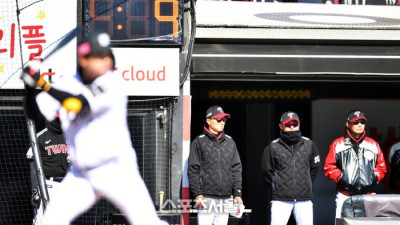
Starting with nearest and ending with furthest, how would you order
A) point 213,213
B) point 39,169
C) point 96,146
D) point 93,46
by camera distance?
point 93,46 < point 96,146 < point 39,169 < point 213,213

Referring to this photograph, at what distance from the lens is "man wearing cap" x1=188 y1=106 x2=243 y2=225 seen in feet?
30.7

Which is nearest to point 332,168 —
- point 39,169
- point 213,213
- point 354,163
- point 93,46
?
point 354,163

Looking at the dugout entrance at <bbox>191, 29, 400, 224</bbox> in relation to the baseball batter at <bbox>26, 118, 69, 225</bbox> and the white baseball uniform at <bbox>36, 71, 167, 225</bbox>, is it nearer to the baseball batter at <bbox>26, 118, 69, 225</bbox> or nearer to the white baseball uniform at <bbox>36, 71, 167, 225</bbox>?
the baseball batter at <bbox>26, 118, 69, 225</bbox>

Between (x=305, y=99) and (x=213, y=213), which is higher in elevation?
(x=305, y=99)

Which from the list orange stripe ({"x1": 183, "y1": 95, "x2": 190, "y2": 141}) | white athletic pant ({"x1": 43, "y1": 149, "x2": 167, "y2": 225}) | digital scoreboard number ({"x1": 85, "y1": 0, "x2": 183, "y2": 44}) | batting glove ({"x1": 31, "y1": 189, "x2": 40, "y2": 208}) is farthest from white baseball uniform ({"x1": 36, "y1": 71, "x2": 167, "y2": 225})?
orange stripe ({"x1": 183, "y1": 95, "x2": 190, "y2": 141})

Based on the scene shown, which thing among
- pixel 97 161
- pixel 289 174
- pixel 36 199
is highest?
pixel 97 161

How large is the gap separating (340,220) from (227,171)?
1.97 metres

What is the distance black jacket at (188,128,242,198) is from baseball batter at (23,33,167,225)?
4.23 meters

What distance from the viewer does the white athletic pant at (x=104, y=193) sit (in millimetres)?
5059

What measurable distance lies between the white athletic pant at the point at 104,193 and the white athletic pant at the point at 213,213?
4180mm

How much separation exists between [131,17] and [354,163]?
133 inches

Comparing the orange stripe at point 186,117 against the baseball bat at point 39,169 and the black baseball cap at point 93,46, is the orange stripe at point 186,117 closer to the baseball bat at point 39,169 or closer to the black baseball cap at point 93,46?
the baseball bat at point 39,169

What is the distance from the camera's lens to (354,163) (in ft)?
32.0

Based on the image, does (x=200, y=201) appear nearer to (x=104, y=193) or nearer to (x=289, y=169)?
(x=289, y=169)
